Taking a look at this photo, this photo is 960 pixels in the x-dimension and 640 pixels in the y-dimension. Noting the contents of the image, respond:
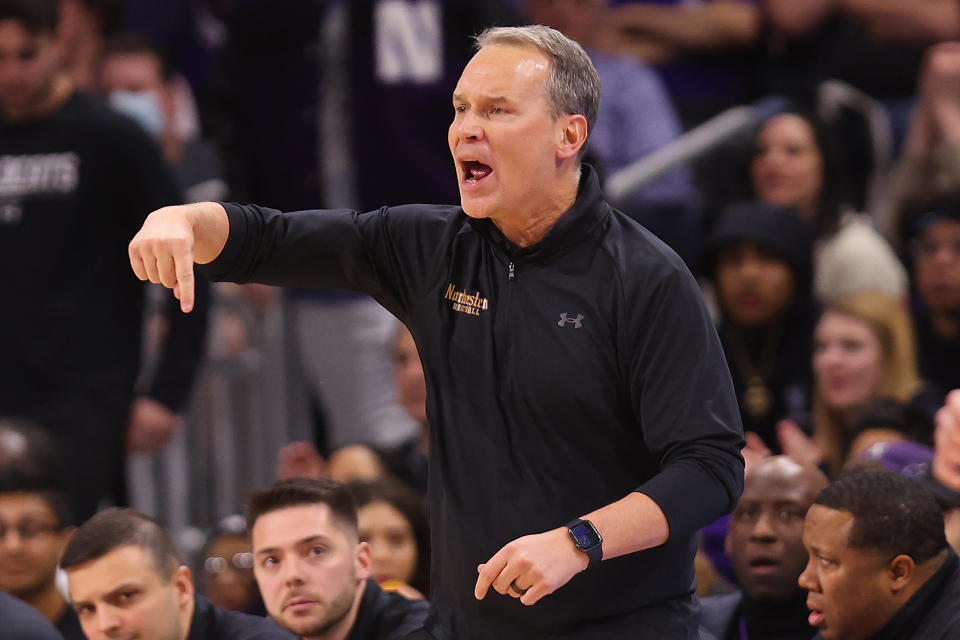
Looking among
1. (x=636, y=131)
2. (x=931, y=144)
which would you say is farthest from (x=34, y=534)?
(x=931, y=144)

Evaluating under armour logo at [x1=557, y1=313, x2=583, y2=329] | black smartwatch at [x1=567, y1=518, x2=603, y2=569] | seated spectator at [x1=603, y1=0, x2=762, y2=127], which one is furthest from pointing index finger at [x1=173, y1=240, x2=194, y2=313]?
seated spectator at [x1=603, y1=0, x2=762, y2=127]

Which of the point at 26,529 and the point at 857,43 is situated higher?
the point at 857,43

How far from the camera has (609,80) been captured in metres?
6.82

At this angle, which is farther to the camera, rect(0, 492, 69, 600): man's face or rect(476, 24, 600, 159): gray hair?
rect(0, 492, 69, 600): man's face

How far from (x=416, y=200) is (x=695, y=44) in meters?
1.73

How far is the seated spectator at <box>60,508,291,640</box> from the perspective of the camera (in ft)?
13.1

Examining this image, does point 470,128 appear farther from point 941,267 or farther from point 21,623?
point 941,267

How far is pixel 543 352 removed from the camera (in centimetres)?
312

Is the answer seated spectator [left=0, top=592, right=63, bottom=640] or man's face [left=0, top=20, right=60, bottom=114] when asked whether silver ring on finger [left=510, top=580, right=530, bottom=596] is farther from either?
man's face [left=0, top=20, right=60, bottom=114]

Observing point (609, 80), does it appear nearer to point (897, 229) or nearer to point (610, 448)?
point (897, 229)

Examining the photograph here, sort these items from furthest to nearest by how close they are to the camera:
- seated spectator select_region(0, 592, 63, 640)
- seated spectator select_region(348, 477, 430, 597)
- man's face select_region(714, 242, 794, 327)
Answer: man's face select_region(714, 242, 794, 327), seated spectator select_region(348, 477, 430, 597), seated spectator select_region(0, 592, 63, 640)

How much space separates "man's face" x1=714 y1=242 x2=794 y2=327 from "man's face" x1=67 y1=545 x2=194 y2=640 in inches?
117

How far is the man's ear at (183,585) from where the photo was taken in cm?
413

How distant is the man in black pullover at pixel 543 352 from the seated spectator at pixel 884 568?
2.15 ft
